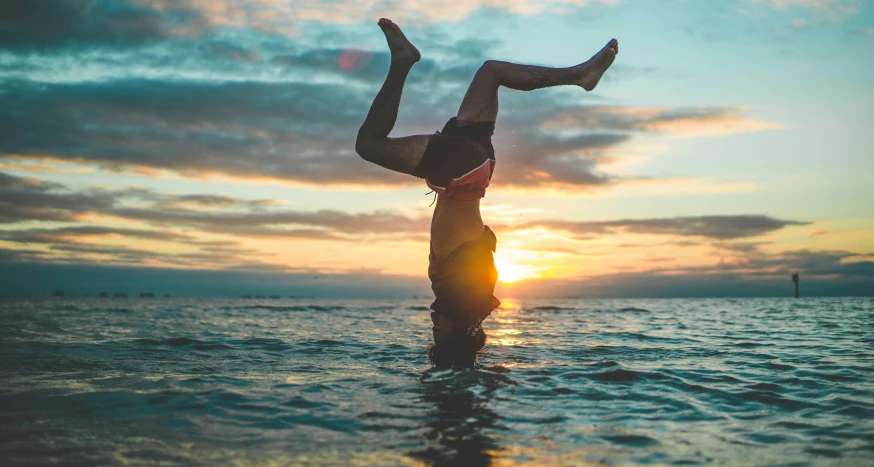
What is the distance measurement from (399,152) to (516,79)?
4.31 ft

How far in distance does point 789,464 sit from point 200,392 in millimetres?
4796

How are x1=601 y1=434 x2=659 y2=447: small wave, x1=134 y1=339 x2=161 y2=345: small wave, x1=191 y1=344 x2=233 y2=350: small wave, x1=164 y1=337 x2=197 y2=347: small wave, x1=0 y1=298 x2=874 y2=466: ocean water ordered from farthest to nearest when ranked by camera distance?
x1=134 y1=339 x2=161 y2=345: small wave
x1=164 y1=337 x2=197 y2=347: small wave
x1=191 y1=344 x2=233 y2=350: small wave
x1=601 y1=434 x2=659 y2=447: small wave
x1=0 y1=298 x2=874 y2=466: ocean water

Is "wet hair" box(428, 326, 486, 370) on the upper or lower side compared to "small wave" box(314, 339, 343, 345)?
upper

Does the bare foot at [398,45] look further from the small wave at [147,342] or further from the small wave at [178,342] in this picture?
the small wave at [147,342]

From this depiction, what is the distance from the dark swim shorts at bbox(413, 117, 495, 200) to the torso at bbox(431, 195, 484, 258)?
0.37 meters

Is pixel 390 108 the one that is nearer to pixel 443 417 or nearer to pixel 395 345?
pixel 443 417

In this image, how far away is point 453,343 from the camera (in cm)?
658

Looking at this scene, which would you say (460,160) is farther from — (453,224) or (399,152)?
(453,224)

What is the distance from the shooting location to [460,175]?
5.12m

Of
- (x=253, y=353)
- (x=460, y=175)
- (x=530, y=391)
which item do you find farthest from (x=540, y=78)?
(x=253, y=353)

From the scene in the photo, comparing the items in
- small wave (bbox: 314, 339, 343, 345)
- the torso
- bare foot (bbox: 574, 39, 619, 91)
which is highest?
bare foot (bbox: 574, 39, 619, 91)

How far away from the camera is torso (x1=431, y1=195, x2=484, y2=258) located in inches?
232

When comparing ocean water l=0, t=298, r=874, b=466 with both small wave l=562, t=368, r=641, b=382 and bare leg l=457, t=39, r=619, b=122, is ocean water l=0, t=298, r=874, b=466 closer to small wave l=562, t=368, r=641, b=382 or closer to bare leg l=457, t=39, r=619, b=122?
small wave l=562, t=368, r=641, b=382

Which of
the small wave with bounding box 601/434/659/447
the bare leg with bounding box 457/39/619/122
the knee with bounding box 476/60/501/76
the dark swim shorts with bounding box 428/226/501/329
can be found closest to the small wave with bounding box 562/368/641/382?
the dark swim shorts with bounding box 428/226/501/329
